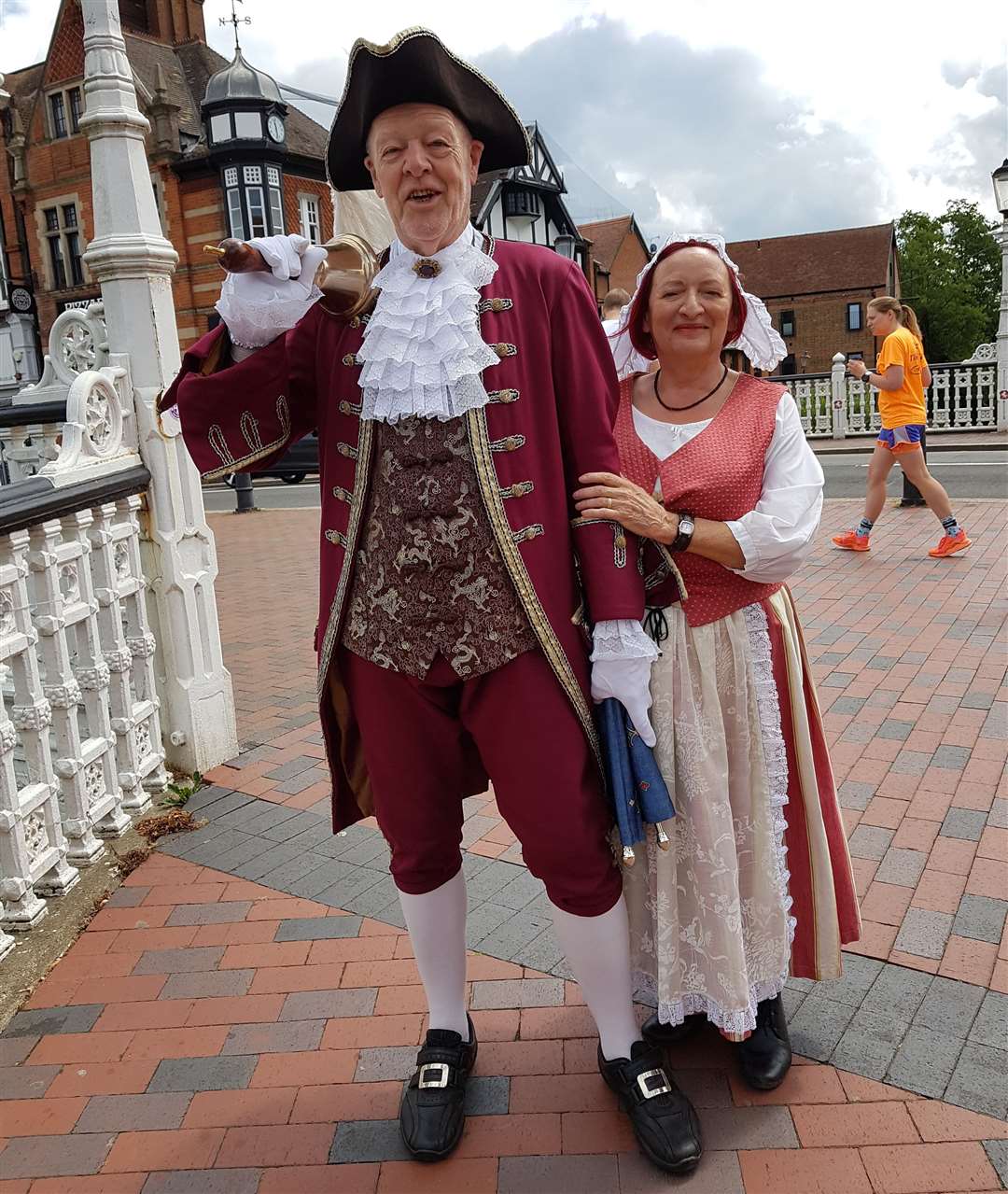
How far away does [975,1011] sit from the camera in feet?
7.91

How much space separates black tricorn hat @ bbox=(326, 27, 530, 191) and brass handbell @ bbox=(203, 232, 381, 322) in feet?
0.74

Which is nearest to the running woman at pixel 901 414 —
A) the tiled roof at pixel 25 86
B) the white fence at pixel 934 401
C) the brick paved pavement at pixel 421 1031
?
the brick paved pavement at pixel 421 1031

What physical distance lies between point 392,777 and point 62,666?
1.59 metres

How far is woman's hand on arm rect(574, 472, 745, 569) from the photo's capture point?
1968 millimetres

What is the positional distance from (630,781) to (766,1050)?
29.8 inches

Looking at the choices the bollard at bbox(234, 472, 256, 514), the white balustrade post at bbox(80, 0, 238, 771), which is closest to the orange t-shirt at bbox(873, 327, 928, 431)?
the white balustrade post at bbox(80, 0, 238, 771)

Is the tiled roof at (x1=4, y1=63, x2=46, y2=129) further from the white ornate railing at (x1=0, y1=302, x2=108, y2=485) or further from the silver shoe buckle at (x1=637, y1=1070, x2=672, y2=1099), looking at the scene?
the silver shoe buckle at (x1=637, y1=1070, x2=672, y2=1099)

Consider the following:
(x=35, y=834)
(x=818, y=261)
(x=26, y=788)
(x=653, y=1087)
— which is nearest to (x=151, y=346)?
(x=26, y=788)

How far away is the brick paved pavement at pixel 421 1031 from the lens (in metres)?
2.06

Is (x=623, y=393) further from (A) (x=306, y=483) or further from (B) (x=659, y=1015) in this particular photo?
(A) (x=306, y=483)

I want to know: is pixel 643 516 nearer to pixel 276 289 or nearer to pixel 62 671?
pixel 276 289

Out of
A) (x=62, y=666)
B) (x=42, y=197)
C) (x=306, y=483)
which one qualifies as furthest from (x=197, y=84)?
(x=62, y=666)

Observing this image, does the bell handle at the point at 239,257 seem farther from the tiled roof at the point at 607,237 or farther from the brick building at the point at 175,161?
the tiled roof at the point at 607,237

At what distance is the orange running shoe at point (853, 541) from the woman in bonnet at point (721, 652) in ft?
18.8
